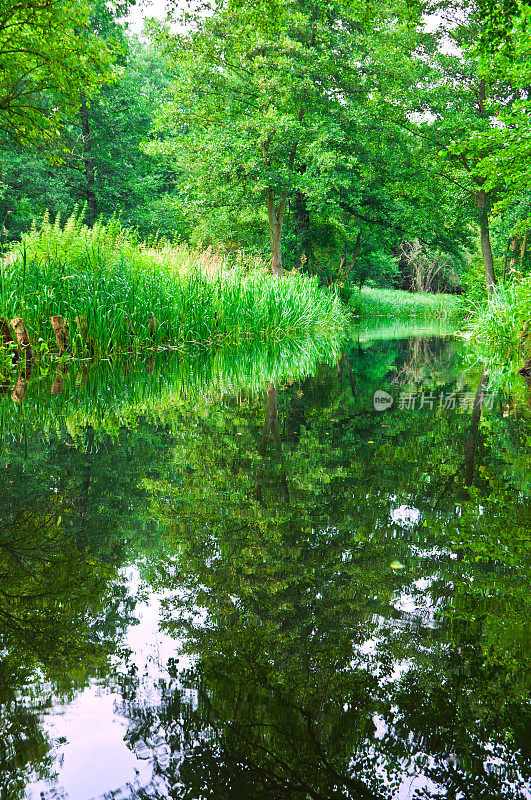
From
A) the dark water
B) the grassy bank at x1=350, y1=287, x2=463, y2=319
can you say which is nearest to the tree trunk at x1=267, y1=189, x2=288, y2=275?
the grassy bank at x1=350, y1=287, x2=463, y2=319

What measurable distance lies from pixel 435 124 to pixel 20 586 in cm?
1912

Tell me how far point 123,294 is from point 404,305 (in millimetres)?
26836

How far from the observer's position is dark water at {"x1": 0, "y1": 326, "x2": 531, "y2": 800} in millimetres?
1033

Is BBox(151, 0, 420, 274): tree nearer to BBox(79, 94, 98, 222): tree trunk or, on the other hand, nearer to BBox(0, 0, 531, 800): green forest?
BBox(79, 94, 98, 222): tree trunk

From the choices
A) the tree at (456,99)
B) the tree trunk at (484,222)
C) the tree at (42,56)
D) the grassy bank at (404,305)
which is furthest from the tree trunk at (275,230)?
the grassy bank at (404,305)

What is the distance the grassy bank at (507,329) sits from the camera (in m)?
7.82

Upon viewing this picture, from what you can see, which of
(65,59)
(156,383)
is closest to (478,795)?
(156,383)

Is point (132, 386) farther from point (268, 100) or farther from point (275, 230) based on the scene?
point (275, 230)

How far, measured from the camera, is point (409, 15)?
862 centimetres

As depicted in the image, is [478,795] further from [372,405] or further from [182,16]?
[182,16]

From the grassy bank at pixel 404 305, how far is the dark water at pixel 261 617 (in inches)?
1050

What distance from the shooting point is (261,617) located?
1.54 metres

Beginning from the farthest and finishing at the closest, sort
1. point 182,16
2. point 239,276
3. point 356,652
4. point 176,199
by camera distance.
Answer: point 176,199
point 182,16
point 239,276
point 356,652

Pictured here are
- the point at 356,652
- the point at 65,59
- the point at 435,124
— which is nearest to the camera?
the point at 356,652
